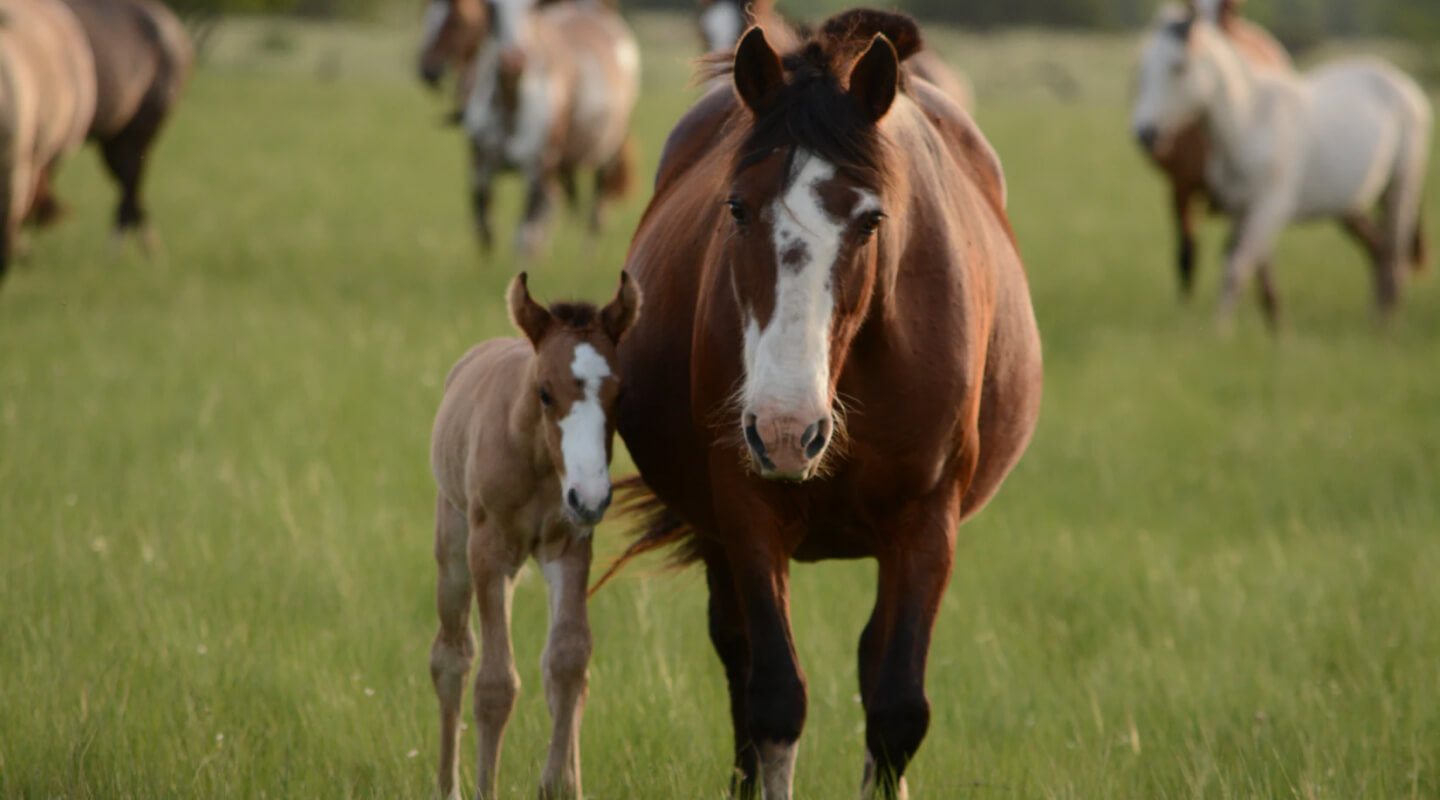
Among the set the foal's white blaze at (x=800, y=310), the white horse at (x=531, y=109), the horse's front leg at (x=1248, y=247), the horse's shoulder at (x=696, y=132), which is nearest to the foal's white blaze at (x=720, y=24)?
the white horse at (x=531, y=109)

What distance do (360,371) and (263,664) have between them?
3.76 meters

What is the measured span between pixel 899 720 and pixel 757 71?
1332 mm

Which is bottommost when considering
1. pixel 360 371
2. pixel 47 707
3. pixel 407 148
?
pixel 407 148

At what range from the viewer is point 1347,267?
48.0 ft

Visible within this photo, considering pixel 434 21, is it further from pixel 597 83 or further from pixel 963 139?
pixel 963 139

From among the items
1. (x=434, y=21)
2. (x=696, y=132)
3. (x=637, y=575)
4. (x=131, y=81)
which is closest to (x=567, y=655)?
(x=637, y=575)

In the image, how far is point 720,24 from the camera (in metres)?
11.0

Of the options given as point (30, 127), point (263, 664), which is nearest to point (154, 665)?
point (263, 664)

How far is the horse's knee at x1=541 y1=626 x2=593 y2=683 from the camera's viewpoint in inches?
128

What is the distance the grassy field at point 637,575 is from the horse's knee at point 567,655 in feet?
1.26

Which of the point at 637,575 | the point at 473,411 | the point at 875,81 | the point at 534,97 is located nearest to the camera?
the point at 875,81

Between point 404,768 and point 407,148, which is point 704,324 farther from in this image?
point 407,148

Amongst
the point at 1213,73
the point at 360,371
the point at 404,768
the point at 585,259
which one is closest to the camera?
the point at 404,768

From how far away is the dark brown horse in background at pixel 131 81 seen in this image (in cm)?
1141
